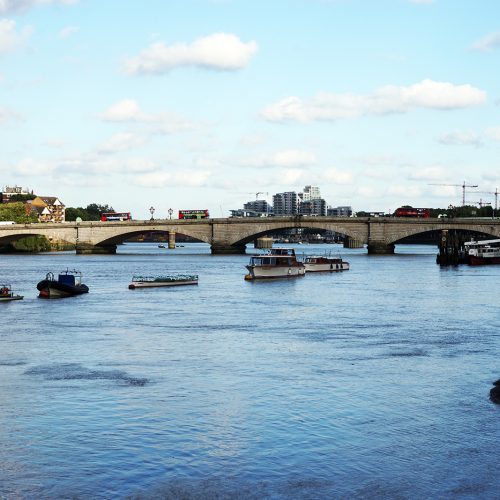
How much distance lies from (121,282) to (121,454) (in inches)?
3008

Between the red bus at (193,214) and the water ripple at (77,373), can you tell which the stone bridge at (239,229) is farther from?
the water ripple at (77,373)

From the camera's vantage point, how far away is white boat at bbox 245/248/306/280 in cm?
10836

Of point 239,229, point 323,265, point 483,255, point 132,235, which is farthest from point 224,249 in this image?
point 483,255

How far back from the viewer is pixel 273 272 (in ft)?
365

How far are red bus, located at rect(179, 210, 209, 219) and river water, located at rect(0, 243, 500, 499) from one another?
5048 inches

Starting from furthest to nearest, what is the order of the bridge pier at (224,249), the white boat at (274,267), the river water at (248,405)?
1. the bridge pier at (224,249)
2. the white boat at (274,267)
3. the river water at (248,405)

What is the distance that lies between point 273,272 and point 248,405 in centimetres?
7868

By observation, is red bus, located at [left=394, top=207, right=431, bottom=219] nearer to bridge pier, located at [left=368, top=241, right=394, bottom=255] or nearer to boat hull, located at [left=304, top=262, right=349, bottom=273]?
bridge pier, located at [left=368, top=241, right=394, bottom=255]

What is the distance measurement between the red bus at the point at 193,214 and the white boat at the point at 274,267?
74760 mm

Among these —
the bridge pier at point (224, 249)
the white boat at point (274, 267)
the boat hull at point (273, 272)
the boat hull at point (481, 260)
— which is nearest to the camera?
the boat hull at point (273, 272)

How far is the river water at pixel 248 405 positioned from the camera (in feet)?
79.9

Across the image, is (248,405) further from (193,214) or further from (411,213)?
(193,214)

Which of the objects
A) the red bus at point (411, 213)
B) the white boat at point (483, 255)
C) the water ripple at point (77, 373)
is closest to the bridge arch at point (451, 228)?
the white boat at point (483, 255)

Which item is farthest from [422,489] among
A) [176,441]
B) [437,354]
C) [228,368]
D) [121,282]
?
[121,282]
